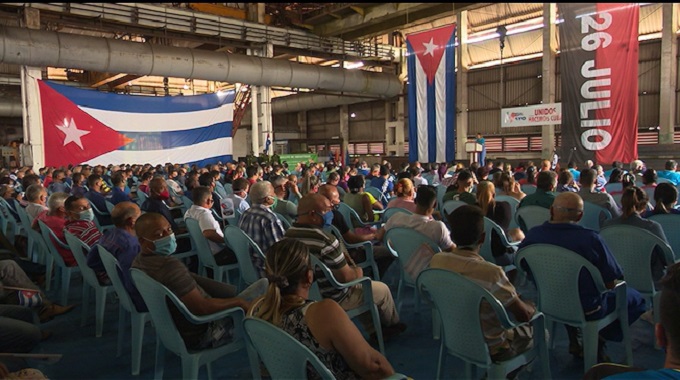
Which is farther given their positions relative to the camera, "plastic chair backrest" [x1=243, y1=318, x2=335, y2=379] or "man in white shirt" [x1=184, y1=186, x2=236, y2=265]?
"man in white shirt" [x1=184, y1=186, x2=236, y2=265]

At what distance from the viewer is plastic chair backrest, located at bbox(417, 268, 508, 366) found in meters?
2.10

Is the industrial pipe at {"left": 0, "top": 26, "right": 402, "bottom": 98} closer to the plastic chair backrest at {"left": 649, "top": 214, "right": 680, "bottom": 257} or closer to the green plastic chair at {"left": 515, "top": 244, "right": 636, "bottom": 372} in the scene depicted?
the green plastic chair at {"left": 515, "top": 244, "right": 636, "bottom": 372}

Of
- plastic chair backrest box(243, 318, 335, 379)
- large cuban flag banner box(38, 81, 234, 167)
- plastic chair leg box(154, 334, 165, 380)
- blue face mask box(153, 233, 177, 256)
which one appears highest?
large cuban flag banner box(38, 81, 234, 167)

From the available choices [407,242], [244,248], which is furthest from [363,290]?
[244,248]

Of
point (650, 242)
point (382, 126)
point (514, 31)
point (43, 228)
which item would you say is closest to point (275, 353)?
point (650, 242)

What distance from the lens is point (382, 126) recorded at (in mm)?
24188

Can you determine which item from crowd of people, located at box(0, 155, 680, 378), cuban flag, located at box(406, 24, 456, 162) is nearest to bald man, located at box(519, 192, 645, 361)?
crowd of people, located at box(0, 155, 680, 378)

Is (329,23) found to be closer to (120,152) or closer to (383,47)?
(383,47)

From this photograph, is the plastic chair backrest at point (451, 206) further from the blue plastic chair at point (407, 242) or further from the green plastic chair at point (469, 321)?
the green plastic chair at point (469, 321)

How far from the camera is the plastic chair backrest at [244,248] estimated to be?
345cm

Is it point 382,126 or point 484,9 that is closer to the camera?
point 484,9

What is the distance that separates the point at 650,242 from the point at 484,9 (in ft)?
57.8

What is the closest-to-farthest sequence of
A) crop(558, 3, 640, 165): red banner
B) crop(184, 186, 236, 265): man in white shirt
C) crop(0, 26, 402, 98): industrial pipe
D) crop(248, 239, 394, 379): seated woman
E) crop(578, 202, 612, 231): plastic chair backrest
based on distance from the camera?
crop(248, 239, 394, 379): seated woman < crop(184, 186, 236, 265): man in white shirt < crop(578, 202, 612, 231): plastic chair backrest < crop(0, 26, 402, 98): industrial pipe < crop(558, 3, 640, 165): red banner

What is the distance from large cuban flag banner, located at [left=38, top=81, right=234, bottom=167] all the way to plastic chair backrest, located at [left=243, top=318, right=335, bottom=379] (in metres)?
12.6
